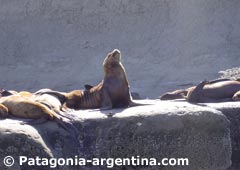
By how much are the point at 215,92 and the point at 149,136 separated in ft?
8.85

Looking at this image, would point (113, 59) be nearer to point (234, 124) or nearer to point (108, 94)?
point (108, 94)

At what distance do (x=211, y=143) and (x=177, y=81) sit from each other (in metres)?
11.3

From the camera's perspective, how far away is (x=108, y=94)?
10.1 meters

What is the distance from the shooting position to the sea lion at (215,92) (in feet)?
34.7

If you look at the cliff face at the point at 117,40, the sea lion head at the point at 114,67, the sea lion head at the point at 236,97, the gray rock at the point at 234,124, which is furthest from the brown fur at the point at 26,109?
the cliff face at the point at 117,40

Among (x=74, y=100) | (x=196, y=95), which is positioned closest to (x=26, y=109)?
(x=74, y=100)

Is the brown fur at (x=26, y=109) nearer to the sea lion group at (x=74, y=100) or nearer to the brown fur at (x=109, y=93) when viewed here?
the sea lion group at (x=74, y=100)

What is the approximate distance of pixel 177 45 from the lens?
2273 cm

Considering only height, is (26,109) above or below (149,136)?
above

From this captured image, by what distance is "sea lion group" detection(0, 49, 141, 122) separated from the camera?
873 cm

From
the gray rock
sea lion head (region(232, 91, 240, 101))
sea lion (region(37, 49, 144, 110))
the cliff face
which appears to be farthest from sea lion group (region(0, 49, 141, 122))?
the cliff face

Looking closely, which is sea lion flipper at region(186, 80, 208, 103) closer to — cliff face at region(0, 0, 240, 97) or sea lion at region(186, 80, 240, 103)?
sea lion at region(186, 80, 240, 103)

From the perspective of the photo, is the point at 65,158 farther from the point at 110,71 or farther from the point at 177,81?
the point at 177,81

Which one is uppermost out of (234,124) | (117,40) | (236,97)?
(117,40)
